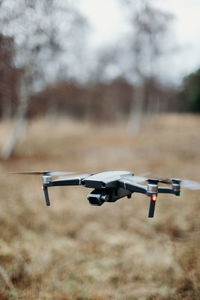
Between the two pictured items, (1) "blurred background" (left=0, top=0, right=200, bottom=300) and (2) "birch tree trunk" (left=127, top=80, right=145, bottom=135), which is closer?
(1) "blurred background" (left=0, top=0, right=200, bottom=300)

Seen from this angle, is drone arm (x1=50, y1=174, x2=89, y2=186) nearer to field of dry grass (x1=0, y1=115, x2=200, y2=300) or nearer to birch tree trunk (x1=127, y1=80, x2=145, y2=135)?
field of dry grass (x1=0, y1=115, x2=200, y2=300)

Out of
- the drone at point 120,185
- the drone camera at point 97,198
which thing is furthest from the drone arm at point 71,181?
the drone camera at point 97,198

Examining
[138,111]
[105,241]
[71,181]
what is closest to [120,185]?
Answer: [71,181]

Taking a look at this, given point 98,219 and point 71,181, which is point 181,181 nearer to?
point 71,181

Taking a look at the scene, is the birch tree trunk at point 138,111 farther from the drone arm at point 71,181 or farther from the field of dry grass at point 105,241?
the drone arm at point 71,181

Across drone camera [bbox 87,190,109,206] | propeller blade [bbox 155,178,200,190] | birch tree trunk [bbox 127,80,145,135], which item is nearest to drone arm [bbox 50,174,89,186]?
drone camera [bbox 87,190,109,206]

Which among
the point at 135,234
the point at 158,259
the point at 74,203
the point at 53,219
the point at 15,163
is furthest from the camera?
the point at 15,163

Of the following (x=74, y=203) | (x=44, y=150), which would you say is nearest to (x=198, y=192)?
(x=74, y=203)

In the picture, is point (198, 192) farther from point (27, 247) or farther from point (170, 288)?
point (27, 247)
